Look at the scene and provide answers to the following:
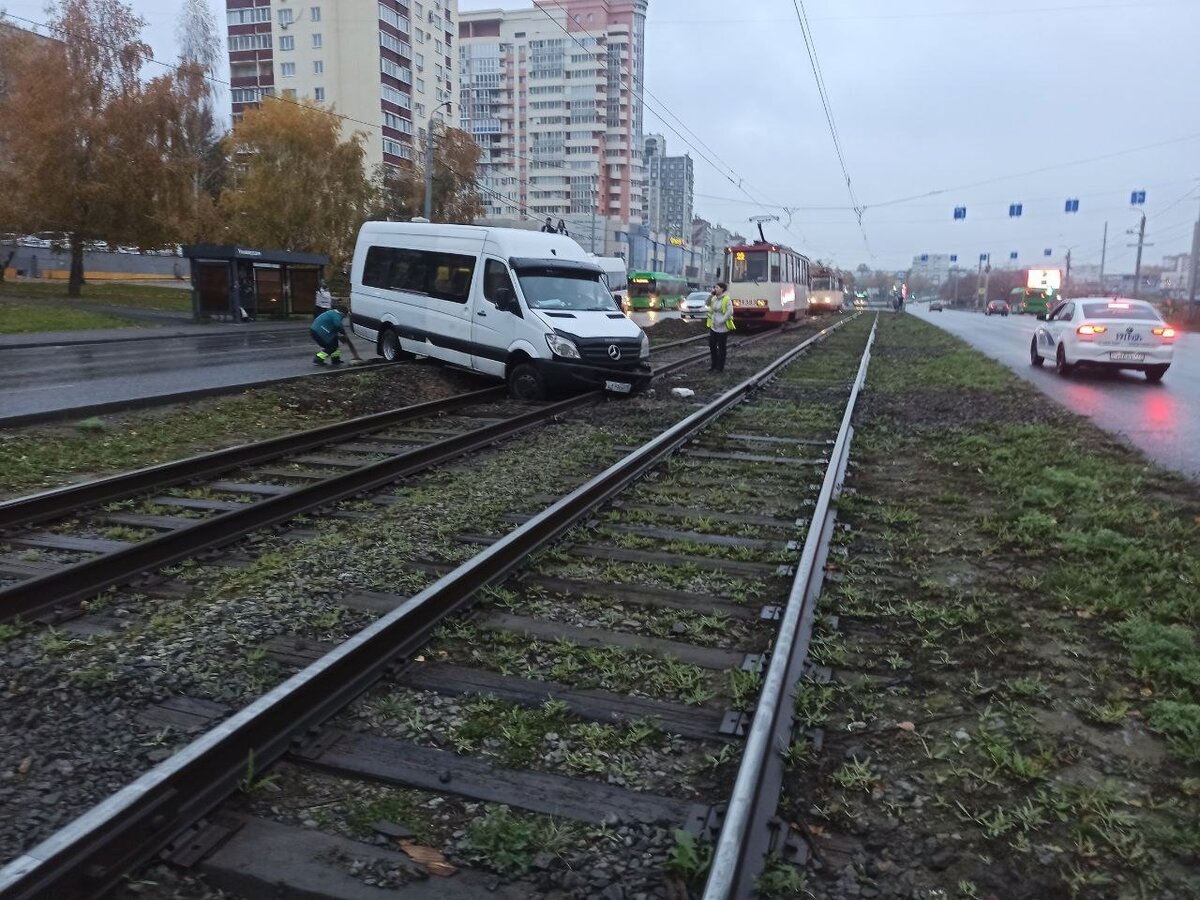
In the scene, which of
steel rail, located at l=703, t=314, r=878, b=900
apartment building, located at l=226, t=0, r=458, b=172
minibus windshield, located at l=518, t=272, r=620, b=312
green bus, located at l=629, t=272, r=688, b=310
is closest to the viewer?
steel rail, located at l=703, t=314, r=878, b=900

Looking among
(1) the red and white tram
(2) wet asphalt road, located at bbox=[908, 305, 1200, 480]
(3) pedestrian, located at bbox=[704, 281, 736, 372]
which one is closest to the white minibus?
(3) pedestrian, located at bbox=[704, 281, 736, 372]

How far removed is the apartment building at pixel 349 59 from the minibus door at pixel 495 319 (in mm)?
68379

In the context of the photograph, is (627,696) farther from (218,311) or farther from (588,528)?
(218,311)

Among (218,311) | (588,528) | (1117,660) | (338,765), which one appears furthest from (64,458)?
(218,311)

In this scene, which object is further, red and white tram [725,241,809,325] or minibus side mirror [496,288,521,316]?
red and white tram [725,241,809,325]

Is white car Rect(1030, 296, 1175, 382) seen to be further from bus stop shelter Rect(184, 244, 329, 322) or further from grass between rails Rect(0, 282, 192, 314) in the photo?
grass between rails Rect(0, 282, 192, 314)

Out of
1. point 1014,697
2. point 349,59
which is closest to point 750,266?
point 1014,697

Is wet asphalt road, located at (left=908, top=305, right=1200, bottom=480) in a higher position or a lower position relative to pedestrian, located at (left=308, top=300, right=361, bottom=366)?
lower

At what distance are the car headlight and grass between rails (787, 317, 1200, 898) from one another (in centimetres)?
592

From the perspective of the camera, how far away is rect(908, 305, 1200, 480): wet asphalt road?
398 inches

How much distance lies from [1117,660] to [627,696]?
94.6 inches

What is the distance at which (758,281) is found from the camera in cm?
3262

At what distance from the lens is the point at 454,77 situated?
9681 centimetres

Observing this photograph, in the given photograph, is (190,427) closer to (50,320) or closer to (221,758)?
(221,758)
